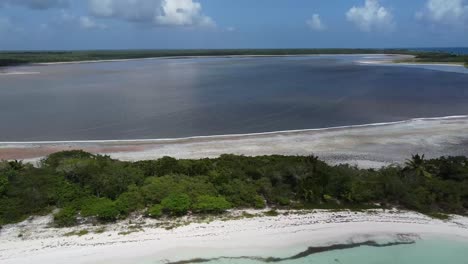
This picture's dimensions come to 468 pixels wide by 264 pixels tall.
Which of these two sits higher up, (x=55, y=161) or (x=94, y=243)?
(x=55, y=161)

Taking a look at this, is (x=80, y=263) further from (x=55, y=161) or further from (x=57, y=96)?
(x=57, y=96)

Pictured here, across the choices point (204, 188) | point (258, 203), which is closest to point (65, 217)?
point (204, 188)

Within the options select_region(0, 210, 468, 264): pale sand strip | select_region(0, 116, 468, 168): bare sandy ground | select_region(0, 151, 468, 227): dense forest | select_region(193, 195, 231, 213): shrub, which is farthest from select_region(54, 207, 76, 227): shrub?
select_region(0, 116, 468, 168): bare sandy ground

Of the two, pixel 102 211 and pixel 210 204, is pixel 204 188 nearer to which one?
pixel 210 204

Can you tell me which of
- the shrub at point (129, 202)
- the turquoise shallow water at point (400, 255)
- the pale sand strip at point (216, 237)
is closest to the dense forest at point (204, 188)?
the shrub at point (129, 202)

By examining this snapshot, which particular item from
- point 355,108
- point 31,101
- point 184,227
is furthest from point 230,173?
point 31,101

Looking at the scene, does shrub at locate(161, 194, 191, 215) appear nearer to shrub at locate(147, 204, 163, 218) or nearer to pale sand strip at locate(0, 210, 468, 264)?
shrub at locate(147, 204, 163, 218)

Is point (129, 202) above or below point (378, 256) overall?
above

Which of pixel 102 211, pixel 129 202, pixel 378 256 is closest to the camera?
pixel 378 256
